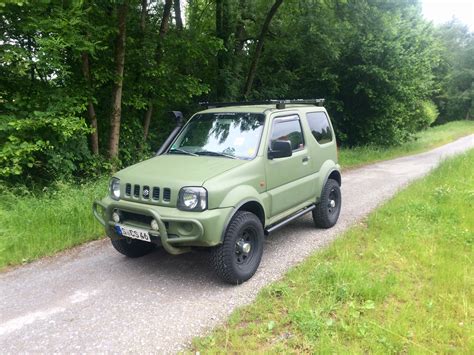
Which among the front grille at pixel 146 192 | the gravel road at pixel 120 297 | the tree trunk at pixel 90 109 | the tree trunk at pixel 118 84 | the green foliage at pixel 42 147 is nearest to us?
the gravel road at pixel 120 297

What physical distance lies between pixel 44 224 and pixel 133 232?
7.72 feet

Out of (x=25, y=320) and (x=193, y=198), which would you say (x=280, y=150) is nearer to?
(x=193, y=198)

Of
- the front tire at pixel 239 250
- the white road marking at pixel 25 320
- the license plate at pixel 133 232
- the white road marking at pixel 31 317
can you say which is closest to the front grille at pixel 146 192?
the license plate at pixel 133 232

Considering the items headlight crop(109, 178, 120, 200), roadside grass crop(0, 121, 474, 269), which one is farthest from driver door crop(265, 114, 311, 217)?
roadside grass crop(0, 121, 474, 269)

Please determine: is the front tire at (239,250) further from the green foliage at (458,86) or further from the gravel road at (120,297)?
the green foliage at (458,86)

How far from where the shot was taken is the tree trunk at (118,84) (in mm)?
8336

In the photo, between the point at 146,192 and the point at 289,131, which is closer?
the point at 146,192

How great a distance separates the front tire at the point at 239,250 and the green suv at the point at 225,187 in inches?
0.4

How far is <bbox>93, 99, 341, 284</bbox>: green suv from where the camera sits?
4031 millimetres

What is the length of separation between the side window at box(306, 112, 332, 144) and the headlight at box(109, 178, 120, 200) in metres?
3.04

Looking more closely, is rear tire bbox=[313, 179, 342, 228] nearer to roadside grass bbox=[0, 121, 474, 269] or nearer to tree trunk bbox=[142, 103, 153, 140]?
roadside grass bbox=[0, 121, 474, 269]

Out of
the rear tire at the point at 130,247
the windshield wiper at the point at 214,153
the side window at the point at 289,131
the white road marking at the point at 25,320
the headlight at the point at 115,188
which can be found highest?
the side window at the point at 289,131

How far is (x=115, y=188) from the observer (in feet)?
15.1

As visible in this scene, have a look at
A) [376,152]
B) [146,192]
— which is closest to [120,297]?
[146,192]
